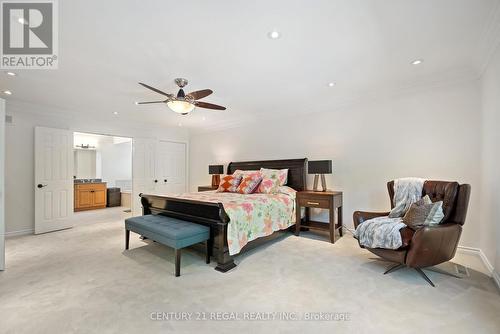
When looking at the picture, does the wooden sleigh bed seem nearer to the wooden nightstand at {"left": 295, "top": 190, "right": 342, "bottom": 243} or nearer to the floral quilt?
the floral quilt

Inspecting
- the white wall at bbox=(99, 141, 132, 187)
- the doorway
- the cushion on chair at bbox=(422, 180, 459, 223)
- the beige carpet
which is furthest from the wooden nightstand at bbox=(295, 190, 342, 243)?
the white wall at bbox=(99, 141, 132, 187)

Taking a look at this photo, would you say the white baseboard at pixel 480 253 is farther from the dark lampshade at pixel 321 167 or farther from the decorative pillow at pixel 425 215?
the dark lampshade at pixel 321 167

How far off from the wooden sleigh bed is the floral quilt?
3.7 inches

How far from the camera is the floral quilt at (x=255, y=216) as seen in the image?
281cm

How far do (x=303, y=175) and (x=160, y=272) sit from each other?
308 cm

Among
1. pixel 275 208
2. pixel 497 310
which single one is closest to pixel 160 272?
pixel 275 208

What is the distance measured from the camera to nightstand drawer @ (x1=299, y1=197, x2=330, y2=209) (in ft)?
12.0

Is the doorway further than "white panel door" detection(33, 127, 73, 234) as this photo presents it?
Yes

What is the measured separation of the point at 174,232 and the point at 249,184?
75.8 inches

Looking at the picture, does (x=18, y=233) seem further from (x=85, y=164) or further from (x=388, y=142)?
(x=388, y=142)

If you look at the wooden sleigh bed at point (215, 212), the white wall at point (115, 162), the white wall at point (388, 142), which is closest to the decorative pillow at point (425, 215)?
the white wall at point (388, 142)

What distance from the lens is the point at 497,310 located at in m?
1.85

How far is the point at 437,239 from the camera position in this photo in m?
2.21

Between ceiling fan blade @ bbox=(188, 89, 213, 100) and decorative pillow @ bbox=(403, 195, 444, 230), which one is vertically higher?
ceiling fan blade @ bbox=(188, 89, 213, 100)
